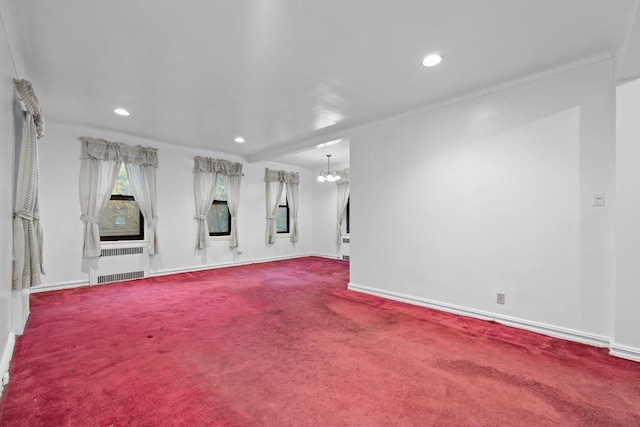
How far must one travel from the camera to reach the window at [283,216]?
788 centimetres

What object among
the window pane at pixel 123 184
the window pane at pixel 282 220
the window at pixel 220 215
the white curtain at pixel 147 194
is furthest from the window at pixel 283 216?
the window pane at pixel 123 184

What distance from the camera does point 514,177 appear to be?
9.98ft

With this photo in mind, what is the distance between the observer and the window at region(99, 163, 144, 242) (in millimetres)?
5094

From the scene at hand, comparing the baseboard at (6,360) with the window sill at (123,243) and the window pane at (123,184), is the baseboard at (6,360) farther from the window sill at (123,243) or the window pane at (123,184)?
the window pane at (123,184)

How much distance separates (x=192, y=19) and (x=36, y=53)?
163 centimetres

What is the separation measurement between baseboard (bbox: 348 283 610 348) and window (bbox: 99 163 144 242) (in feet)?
14.8

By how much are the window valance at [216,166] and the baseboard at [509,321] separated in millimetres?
4170

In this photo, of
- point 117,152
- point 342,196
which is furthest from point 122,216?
point 342,196

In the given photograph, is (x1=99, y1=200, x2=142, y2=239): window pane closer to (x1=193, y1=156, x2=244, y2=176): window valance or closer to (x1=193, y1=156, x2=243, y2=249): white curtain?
(x1=193, y1=156, x2=243, y2=249): white curtain

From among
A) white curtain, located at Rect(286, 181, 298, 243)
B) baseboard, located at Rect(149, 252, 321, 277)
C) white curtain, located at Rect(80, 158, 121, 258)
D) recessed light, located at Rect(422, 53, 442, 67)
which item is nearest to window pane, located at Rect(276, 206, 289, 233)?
white curtain, located at Rect(286, 181, 298, 243)

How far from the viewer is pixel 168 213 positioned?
224 inches

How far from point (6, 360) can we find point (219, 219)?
459cm

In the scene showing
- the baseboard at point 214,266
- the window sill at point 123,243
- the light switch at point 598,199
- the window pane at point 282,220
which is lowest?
the baseboard at point 214,266

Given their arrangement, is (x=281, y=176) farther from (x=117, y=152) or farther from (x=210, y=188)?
(x=117, y=152)
